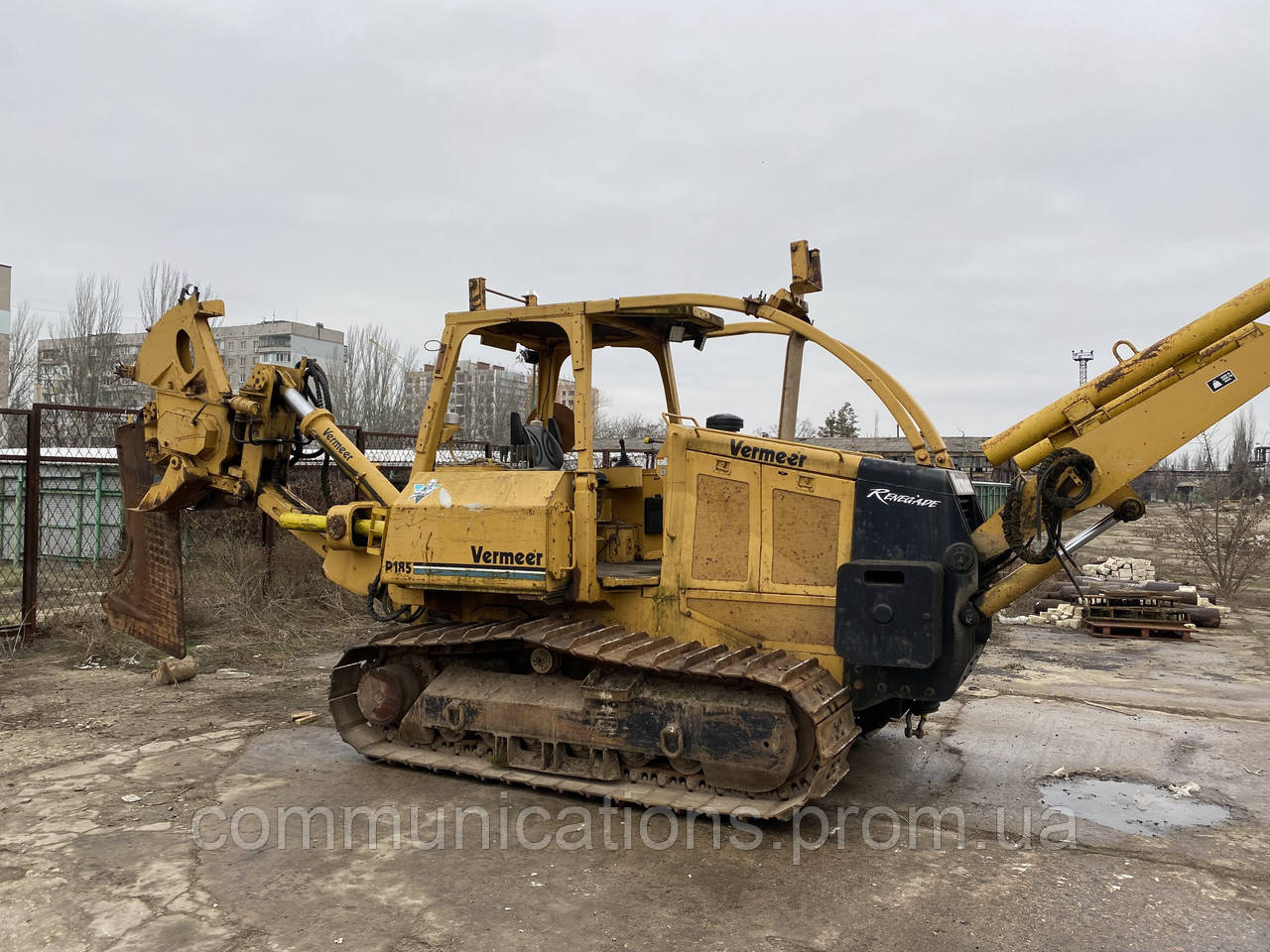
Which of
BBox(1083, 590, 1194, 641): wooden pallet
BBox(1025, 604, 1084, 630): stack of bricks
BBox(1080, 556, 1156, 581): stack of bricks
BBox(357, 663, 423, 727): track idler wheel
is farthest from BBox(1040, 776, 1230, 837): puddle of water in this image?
BBox(1080, 556, 1156, 581): stack of bricks

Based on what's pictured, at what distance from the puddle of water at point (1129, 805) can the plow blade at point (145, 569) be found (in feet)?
22.6

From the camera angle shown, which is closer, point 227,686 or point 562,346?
point 562,346

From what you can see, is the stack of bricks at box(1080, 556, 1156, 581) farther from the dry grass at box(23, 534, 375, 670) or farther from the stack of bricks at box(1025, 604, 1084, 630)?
the dry grass at box(23, 534, 375, 670)

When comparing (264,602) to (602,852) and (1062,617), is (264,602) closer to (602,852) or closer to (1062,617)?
(602,852)

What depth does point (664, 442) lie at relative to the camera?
5715 mm

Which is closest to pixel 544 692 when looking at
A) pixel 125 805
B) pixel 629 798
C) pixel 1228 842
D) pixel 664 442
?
pixel 629 798

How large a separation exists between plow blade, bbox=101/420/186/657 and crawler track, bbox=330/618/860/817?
108 inches

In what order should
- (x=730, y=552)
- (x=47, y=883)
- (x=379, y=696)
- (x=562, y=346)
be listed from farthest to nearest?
(x=562, y=346)
(x=379, y=696)
(x=730, y=552)
(x=47, y=883)

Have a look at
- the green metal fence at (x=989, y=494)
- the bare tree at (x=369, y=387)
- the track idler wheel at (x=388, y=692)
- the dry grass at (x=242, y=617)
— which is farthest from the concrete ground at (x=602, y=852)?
the bare tree at (x=369, y=387)

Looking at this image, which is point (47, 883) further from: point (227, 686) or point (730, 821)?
point (227, 686)

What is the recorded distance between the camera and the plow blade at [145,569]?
8.19m

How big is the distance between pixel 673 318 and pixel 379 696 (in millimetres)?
3118

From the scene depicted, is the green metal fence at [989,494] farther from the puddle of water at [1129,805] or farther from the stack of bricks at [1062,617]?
the puddle of water at [1129,805]

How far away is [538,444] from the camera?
6.50 metres
